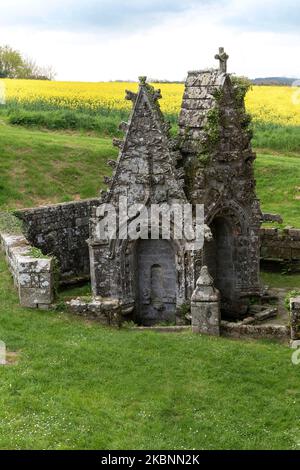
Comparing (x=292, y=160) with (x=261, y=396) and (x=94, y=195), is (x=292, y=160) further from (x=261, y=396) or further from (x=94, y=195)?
(x=261, y=396)

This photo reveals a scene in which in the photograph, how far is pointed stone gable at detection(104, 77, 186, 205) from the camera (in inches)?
681

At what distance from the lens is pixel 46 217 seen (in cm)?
2289

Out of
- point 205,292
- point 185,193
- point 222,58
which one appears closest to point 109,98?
point 222,58

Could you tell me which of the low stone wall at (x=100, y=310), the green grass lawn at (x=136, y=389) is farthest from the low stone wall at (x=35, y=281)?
the low stone wall at (x=100, y=310)

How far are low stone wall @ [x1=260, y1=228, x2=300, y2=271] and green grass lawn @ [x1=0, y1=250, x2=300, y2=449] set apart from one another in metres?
10.0

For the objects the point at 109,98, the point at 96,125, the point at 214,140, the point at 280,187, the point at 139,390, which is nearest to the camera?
the point at 139,390

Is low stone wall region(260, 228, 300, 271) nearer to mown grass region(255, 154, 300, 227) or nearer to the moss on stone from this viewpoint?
mown grass region(255, 154, 300, 227)

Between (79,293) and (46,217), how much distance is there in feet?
8.81

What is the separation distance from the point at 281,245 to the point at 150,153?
345 inches

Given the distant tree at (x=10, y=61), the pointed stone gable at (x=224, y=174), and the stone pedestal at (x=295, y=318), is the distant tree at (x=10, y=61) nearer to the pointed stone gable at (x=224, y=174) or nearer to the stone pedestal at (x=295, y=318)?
the pointed stone gable at (x=224, y=174)

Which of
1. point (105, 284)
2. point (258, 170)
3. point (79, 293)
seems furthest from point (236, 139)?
point (258, 170)

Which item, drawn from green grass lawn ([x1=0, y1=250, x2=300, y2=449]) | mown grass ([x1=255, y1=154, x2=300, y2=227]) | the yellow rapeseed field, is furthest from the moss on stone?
the yellow rapeseed field

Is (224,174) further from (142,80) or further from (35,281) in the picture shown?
(35,281)

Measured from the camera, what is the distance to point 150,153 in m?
17.4
